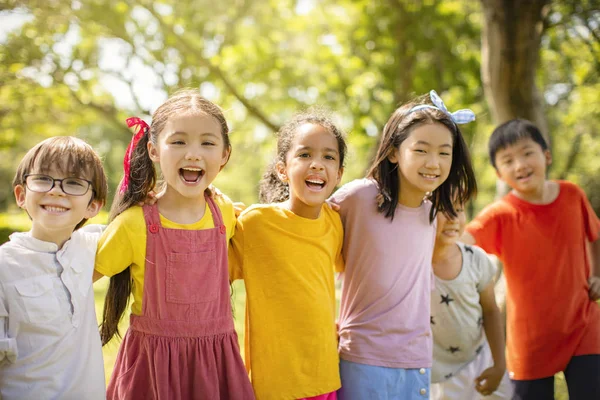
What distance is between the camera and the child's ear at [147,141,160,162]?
239 centimetres

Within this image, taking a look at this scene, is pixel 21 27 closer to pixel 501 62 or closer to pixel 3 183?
pixel 501 62

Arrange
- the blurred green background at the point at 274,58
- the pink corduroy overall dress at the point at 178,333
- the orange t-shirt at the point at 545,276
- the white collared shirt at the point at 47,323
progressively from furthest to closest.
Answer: the blurred green background at the point at 274,58 → the orange t-shirt at the point at 545,276 → the pink corduroy overall dress at the point at 178,333 → the white collared shirt at the point at 47,323

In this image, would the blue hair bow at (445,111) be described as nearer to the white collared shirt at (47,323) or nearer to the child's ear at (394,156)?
the child's ear at (394,156)

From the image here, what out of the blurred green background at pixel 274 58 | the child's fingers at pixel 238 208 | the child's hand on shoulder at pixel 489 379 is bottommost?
the child's hand on shoulder at pixel 489 379

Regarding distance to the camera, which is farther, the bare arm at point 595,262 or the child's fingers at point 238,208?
the bare arm at point 595,262

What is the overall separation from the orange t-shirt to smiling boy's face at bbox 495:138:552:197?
0.13 meters

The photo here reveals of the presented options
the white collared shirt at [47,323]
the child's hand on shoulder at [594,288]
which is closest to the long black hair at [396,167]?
the child's hand on shoulder at [594,288]

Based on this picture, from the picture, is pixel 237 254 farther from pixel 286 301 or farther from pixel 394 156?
pixel 394 156

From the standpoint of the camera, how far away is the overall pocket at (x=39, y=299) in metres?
1.99

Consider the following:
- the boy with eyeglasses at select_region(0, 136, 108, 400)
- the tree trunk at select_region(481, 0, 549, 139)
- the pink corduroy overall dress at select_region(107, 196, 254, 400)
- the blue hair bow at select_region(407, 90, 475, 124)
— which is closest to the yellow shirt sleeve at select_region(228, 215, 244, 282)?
the pink corduroy overall dress at select_region(107, 196, 254, 400)

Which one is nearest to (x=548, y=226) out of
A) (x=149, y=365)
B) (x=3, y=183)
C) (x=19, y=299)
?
(x=149, y=365)

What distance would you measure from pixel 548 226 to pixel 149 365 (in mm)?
2346

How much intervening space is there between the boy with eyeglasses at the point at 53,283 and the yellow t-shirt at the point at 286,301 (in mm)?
595

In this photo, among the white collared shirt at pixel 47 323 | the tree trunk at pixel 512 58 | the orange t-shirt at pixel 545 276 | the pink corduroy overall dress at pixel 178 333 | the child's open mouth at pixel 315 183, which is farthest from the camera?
the tree trunk at pixel 512 58
